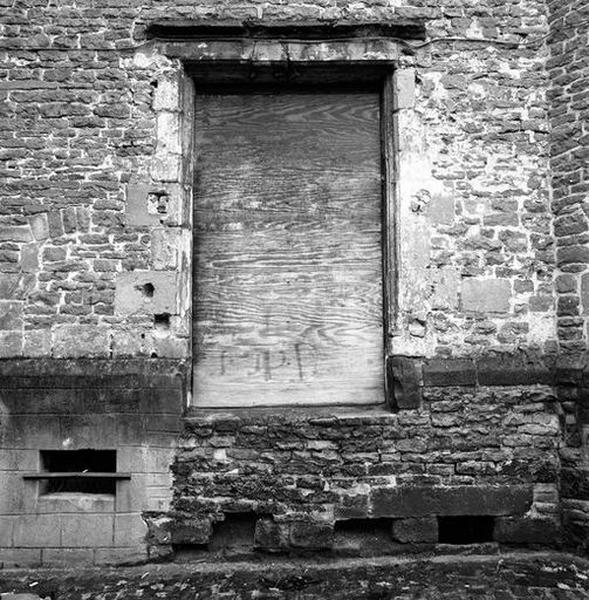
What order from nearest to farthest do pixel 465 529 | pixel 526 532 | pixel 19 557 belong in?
pixel 19 557, pixel 526 532, pixel 465 529

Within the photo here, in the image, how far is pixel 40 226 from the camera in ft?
16.0

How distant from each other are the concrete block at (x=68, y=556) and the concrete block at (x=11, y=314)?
1.90 m

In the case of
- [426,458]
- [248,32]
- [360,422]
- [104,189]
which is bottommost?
[426,458]

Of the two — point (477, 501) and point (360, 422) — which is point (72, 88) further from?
point (477, 501)

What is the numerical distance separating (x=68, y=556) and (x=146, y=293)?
2.28 m

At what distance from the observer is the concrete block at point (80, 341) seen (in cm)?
476

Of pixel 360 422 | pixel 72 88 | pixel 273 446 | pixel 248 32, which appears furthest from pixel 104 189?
pixel 360 422

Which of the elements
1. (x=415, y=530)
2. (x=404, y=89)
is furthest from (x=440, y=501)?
(x=404, y=89)

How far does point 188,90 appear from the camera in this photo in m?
5.13

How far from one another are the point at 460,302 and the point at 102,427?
3279 mm

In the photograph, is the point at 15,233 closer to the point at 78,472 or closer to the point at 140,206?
the point at 140,206

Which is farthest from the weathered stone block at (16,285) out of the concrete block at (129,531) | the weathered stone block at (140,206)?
the concrete block at (129,531)

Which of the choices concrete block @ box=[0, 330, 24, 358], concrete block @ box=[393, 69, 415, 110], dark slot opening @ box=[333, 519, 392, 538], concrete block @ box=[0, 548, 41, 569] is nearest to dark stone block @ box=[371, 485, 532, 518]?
dark slot opening @ box=[333, 519, 392, 538]

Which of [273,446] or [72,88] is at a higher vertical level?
[72,88]
